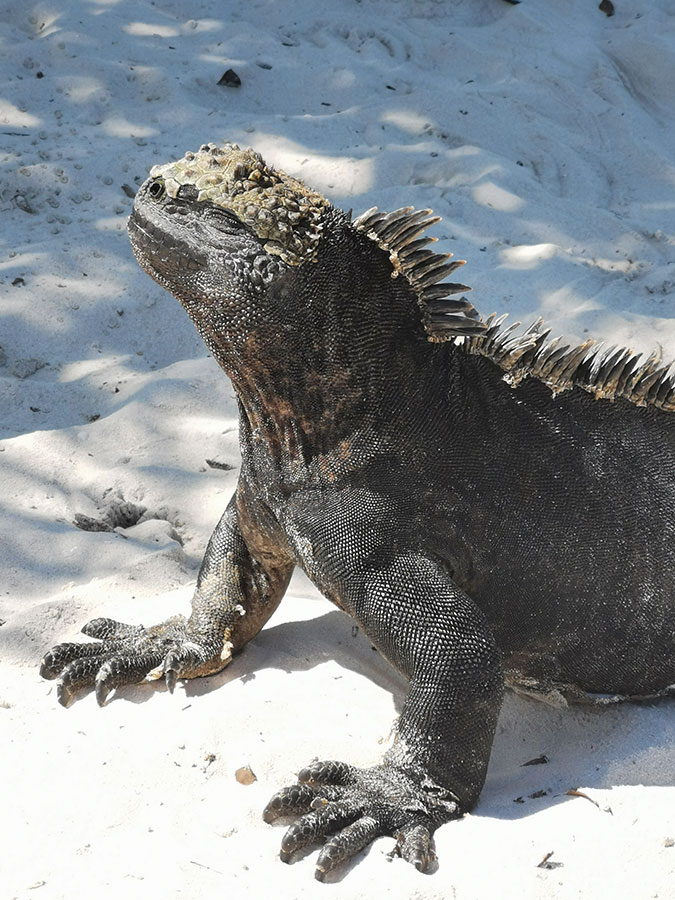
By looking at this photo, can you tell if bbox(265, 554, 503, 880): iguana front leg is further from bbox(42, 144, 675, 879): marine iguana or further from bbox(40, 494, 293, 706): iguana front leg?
bbox(40, 494, 293, 706): iguana front leg

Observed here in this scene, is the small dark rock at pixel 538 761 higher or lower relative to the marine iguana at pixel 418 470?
lower

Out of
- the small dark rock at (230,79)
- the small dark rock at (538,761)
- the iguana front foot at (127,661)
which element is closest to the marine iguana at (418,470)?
the small dark rock at (538,761)

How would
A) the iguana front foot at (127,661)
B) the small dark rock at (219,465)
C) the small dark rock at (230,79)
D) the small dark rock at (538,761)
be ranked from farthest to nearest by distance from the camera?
1. the small dark rock at (230,79)
2. the small dark rock at (219,465)
3. the iguana front foot at (127,661)
4. the small dark rock at (538,761)

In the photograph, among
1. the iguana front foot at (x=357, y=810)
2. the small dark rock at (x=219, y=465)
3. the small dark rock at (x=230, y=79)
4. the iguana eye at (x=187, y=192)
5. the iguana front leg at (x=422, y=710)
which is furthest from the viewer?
the small dark rock at (x=230, y=79)

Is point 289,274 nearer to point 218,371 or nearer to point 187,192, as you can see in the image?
point 187,192

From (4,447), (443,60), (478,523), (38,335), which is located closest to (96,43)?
(443,60)

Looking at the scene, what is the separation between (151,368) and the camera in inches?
216

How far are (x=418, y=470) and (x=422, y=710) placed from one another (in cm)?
67

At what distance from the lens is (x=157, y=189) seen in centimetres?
304

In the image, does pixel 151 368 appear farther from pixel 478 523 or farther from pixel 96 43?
pixel 96 43

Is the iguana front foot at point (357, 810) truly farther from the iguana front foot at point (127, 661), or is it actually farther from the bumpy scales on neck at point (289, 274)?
the bumpy scales on neck at point (289, 274)

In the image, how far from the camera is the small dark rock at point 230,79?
25.8 ft

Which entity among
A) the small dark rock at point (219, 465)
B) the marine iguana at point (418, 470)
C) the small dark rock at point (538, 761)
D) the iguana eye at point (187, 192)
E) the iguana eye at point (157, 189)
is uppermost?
the iguana eye at point (187, 192)

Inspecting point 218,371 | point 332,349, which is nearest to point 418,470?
point 332,349
